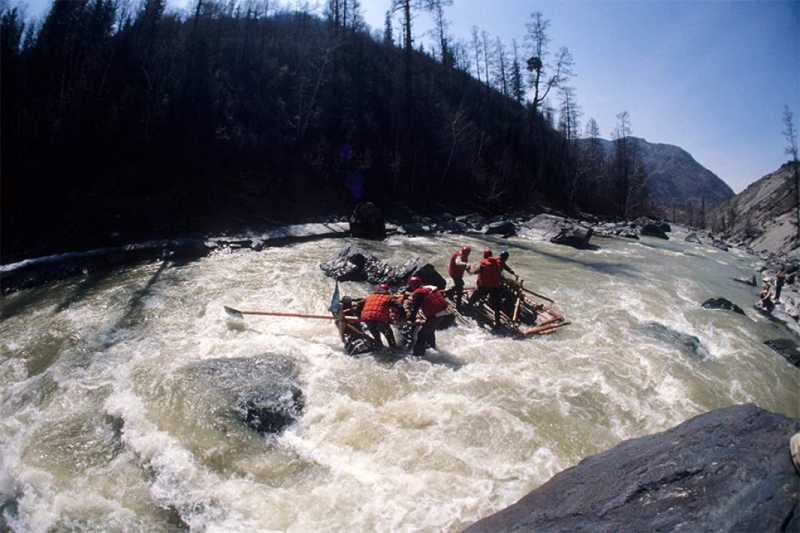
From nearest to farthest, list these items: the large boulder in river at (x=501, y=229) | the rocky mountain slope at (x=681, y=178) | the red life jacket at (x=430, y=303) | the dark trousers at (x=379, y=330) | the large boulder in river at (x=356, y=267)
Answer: the red life jacket at (x=430, y=303)
the dark trousers at (x=379, y=330)
the large boulder in river at (x=356, y=267)
the large boulder in river at (x=501, y=229)
the rocky mountain slope at (x=681, y=178)

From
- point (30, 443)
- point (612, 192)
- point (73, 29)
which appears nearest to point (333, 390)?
point (30, 443)

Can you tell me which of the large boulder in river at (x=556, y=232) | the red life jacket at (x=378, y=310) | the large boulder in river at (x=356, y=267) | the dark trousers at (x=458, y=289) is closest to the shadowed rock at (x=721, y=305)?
the dark trousers at (x=458, y=289)

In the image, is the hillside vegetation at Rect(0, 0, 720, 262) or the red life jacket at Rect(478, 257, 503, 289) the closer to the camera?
the red life jacket at Rect(478, 257, 503, 289)

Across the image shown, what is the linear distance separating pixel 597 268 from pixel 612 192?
132 feet

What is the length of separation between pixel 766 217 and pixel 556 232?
38116 mm

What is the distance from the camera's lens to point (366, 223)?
19.0 meters

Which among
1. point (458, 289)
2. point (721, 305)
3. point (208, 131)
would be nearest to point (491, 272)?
point (458, 289)

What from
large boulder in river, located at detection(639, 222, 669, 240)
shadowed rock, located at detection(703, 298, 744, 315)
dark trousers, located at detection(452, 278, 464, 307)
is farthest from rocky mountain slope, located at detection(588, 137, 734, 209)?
dark trousers, located at detection(452, 278, 464, 307)

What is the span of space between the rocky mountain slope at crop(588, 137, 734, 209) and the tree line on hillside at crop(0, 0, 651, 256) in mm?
137900

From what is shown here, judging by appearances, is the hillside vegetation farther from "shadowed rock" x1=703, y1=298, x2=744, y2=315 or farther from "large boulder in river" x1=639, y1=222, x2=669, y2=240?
"shadowed rock" x1=703, y1=298, x2=744, y2=315

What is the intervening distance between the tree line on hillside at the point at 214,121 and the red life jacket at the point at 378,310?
1350 centimetres

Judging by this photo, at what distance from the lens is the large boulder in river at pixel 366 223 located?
1902cm

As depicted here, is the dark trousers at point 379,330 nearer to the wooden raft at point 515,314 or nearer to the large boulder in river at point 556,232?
the wooden raft at point 515,314

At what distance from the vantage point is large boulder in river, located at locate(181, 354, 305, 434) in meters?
5.59
